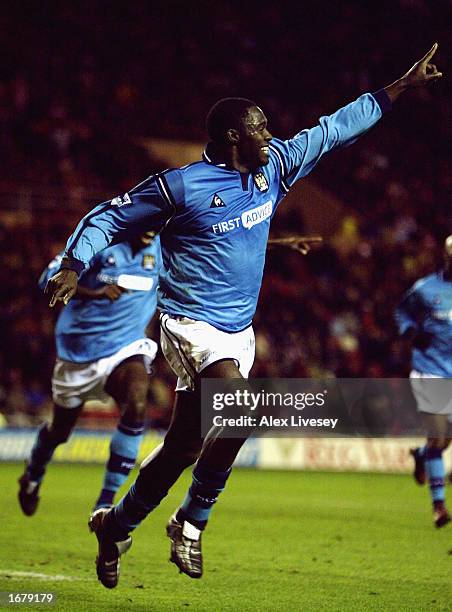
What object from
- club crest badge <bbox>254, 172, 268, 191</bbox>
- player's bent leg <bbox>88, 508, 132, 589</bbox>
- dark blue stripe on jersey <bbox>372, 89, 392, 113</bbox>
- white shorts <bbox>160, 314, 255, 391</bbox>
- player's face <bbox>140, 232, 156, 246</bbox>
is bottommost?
player's bent leg <bbox>88, 508, 132, 589</bbox>

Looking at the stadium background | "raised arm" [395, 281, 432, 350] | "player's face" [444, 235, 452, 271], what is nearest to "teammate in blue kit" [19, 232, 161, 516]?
the stadium background

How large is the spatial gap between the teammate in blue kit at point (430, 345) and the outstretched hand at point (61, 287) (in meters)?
6.42

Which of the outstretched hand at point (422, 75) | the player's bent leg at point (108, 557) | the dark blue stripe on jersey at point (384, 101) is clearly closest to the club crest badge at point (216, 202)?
the dark blue stripe on jersey at point (384, 101)

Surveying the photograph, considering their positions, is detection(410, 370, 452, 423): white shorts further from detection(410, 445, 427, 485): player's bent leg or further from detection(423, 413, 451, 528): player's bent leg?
detection(410, 445, 427, 485): player's bent leg

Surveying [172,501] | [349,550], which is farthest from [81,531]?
[172,501]

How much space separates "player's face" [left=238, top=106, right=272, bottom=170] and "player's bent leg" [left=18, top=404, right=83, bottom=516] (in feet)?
14.1

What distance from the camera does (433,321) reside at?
37.9ft

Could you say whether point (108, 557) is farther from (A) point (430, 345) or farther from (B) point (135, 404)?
(A) point (430, 345)

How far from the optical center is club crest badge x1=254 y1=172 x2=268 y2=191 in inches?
244

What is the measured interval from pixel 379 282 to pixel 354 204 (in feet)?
10.8

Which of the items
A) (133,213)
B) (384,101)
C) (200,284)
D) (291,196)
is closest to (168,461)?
(200,284)

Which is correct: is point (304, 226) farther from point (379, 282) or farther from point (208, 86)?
point (208, 86)

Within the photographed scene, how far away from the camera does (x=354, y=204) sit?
2433 centimetres

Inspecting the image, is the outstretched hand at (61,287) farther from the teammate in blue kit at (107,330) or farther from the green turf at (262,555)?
the teammate in blue kit at (107,330)
